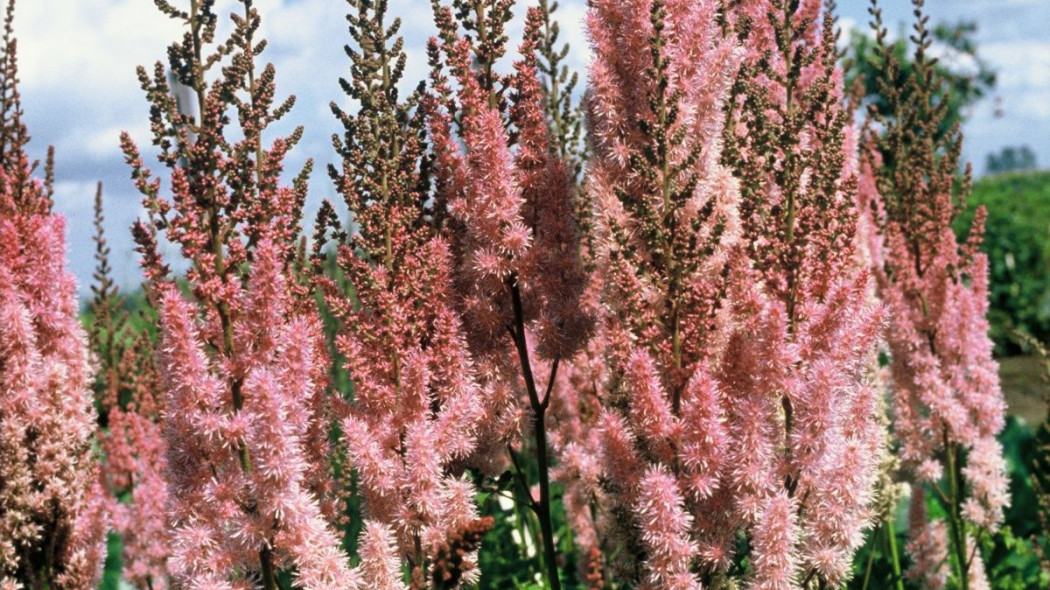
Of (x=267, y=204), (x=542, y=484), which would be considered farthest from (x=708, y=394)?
(x=267, y=204)

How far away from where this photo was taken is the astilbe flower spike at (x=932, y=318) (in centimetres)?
474

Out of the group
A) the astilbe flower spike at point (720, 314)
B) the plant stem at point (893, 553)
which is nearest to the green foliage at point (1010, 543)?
the plant stem at point (893, 553)

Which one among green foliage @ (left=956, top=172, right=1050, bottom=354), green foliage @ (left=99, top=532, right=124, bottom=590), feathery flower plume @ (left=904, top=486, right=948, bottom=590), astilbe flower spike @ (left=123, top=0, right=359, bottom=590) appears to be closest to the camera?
astilbe flower spike @ (left=123, top=0, right=359, bottom=590)

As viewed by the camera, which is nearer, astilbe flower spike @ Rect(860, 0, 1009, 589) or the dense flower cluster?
the dense flower cluster

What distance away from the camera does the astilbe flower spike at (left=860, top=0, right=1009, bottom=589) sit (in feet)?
15.5

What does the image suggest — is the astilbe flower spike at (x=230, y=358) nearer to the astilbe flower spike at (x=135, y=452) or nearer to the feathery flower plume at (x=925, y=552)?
the astilbe flower spike at (x=135, y=452)

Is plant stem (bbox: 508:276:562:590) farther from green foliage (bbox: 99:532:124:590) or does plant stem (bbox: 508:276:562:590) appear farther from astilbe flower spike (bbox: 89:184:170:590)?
green foliage (bbox: 99:532:124:590)

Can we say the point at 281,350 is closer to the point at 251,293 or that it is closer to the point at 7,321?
the point at 251,293

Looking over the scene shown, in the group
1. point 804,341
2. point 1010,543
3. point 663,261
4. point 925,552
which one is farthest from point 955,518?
point 663,261

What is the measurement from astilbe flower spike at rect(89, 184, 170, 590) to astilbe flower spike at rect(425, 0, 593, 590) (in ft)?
5.86

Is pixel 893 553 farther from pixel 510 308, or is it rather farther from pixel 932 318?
pixel 510 308

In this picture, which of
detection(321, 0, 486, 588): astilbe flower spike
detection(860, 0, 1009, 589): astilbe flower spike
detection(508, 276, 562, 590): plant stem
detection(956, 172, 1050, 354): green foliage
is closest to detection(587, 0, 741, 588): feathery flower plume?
detection(508, 276, 562, 590): plant stem

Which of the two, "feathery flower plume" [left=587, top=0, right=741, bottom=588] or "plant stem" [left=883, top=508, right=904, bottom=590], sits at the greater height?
"feathery flower plume" [left=587, top=0, right=741, bottom=588]

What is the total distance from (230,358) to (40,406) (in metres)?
1.62
